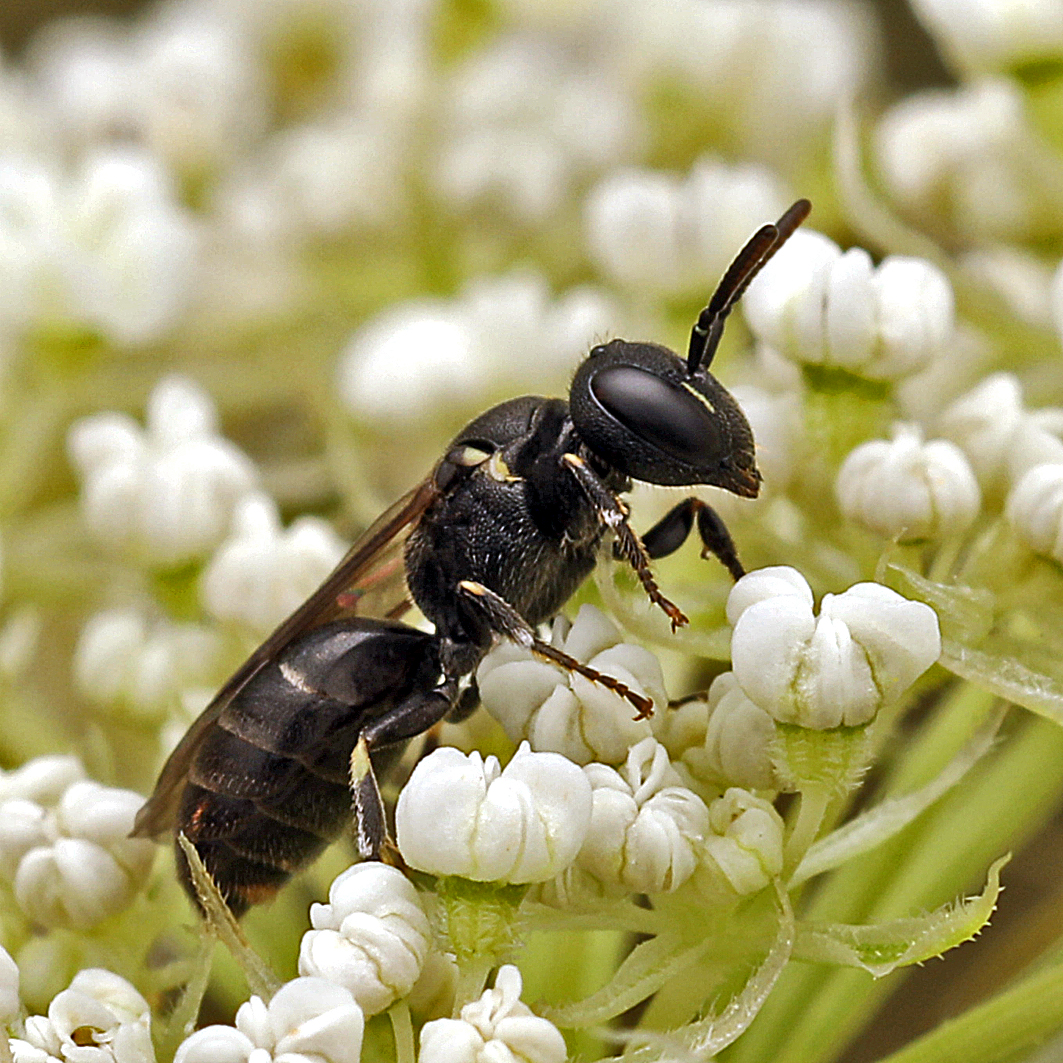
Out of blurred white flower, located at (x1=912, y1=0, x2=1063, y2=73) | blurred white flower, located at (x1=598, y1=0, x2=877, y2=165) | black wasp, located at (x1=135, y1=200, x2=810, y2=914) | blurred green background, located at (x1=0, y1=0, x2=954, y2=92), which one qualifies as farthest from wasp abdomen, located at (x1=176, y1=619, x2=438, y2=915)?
blurred green background, located at (x1=0, y1=0, x2=954, y2=92)

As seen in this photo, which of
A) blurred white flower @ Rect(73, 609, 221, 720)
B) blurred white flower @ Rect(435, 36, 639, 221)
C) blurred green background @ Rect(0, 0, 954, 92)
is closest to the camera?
blurred white flower @ Rect(73, 609, 221, 720)

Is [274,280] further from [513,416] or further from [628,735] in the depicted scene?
[628,735]

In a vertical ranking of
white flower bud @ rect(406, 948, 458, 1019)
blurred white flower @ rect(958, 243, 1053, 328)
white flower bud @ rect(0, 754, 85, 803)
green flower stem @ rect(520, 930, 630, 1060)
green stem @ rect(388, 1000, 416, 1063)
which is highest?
blurred white flower @ rect(958, 243, 1053, 328)

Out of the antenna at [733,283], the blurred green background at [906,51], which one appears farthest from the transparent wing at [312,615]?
the blurred green background at [906,51]

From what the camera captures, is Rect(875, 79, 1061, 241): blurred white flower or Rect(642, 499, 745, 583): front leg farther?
Rect(875, 79, 1061, 241): blurred white flower

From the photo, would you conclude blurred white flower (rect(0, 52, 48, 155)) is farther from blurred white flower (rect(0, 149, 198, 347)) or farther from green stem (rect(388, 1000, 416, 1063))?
green stem (rect(388, 1000, 416, 1063))

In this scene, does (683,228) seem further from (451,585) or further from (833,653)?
(833,653)

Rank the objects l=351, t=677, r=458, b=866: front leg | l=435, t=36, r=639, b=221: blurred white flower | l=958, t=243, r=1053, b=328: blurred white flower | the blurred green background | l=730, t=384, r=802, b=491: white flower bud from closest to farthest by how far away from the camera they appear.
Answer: l=351, t=677, r=458, b=866: front leg
l=730, t=384, r=802, b=491: white flower bud
l=958, t=243, r=1053, b=328: blurred white flower
l=435, t=36, r=639, b=221: blurred white flower
the blurred green background

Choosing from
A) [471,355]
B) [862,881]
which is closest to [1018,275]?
[471,355]
